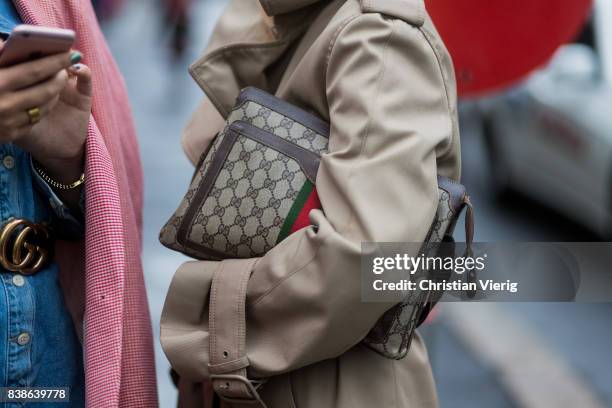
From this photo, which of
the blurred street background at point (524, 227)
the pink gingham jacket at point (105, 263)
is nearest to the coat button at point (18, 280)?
the pink gingham jacket at point (105, 263)

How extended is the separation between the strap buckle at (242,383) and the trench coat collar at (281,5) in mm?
742

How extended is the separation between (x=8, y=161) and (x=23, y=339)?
33 cm

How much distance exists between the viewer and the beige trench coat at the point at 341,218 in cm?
180

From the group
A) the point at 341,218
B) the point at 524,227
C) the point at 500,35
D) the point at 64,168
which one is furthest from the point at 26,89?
the point at 524,227

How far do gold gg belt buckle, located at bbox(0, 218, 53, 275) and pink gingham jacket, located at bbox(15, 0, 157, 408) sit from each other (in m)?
0.08

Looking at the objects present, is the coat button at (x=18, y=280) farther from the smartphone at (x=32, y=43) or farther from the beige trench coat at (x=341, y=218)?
the smartphone at (x=32, y=43)

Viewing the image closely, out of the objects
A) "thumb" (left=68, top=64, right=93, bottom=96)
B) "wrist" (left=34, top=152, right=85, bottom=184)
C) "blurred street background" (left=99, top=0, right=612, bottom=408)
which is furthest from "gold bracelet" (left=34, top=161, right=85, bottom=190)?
"blurred street background" (left=99, top=0, right=612, bottom=408)

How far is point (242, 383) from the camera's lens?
188 cm

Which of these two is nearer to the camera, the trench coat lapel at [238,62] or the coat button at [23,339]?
the coat button at [23,339]

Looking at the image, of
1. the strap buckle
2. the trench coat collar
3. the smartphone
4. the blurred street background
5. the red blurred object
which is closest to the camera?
the smartphone

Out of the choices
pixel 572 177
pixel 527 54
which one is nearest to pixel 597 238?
pixel 572 177

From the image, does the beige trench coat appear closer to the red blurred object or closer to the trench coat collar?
the trench coat collar

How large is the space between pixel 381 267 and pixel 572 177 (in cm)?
555

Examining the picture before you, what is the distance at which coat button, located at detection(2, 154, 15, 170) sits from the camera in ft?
6.03
